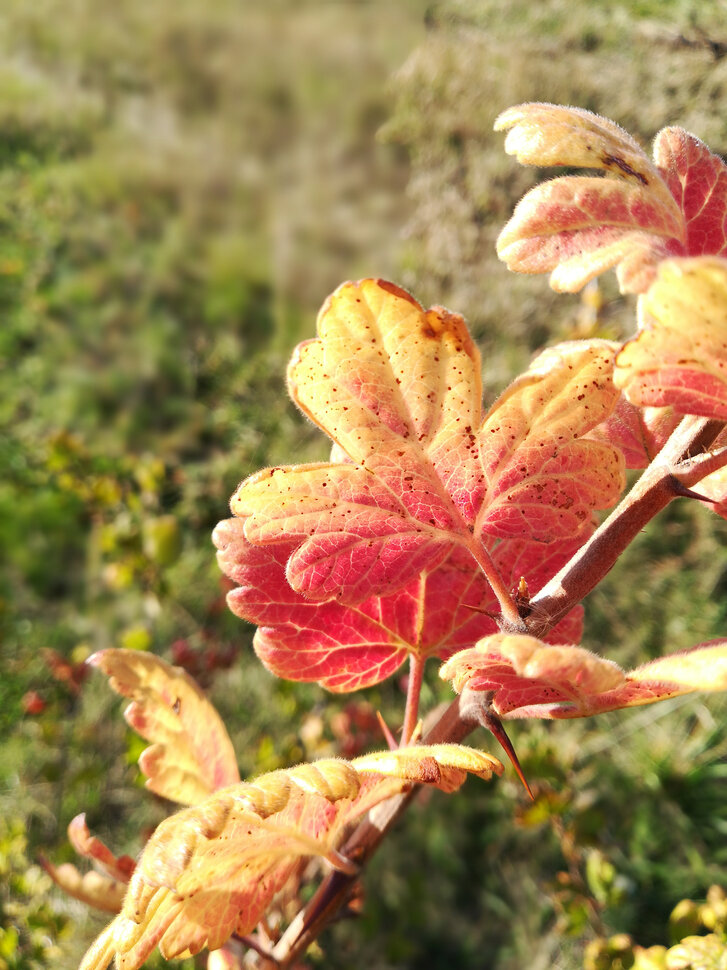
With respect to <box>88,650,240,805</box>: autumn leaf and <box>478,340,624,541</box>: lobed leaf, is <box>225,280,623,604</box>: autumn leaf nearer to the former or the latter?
<box>478,340,624,541</box>: lobed leaf

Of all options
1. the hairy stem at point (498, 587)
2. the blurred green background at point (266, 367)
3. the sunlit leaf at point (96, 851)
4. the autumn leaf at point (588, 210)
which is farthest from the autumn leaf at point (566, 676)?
the blurred green background at point (266, 367)

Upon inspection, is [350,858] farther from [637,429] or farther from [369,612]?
[637,429]

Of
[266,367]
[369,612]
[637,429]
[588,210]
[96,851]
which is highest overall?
[588,210]

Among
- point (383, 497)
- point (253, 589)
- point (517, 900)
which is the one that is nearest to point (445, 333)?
point (383, 497)

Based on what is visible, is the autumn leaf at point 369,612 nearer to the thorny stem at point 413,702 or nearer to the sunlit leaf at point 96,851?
the thorny stem at point 413,702

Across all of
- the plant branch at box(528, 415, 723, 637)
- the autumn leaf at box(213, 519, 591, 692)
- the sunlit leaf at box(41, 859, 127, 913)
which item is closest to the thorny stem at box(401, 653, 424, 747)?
the autumn leaf at box(213, 519, 591, 692)

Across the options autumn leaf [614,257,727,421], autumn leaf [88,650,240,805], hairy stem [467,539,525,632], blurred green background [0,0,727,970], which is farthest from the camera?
blurred green background [0,0,727,970]

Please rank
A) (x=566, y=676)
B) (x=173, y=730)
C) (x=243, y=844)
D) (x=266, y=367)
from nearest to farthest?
(x=566, y=676)
(x=243, y=844)
(x=173, y=730)
(x=266, y=367)

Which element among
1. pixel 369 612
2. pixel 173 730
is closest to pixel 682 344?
pixel 369 612
